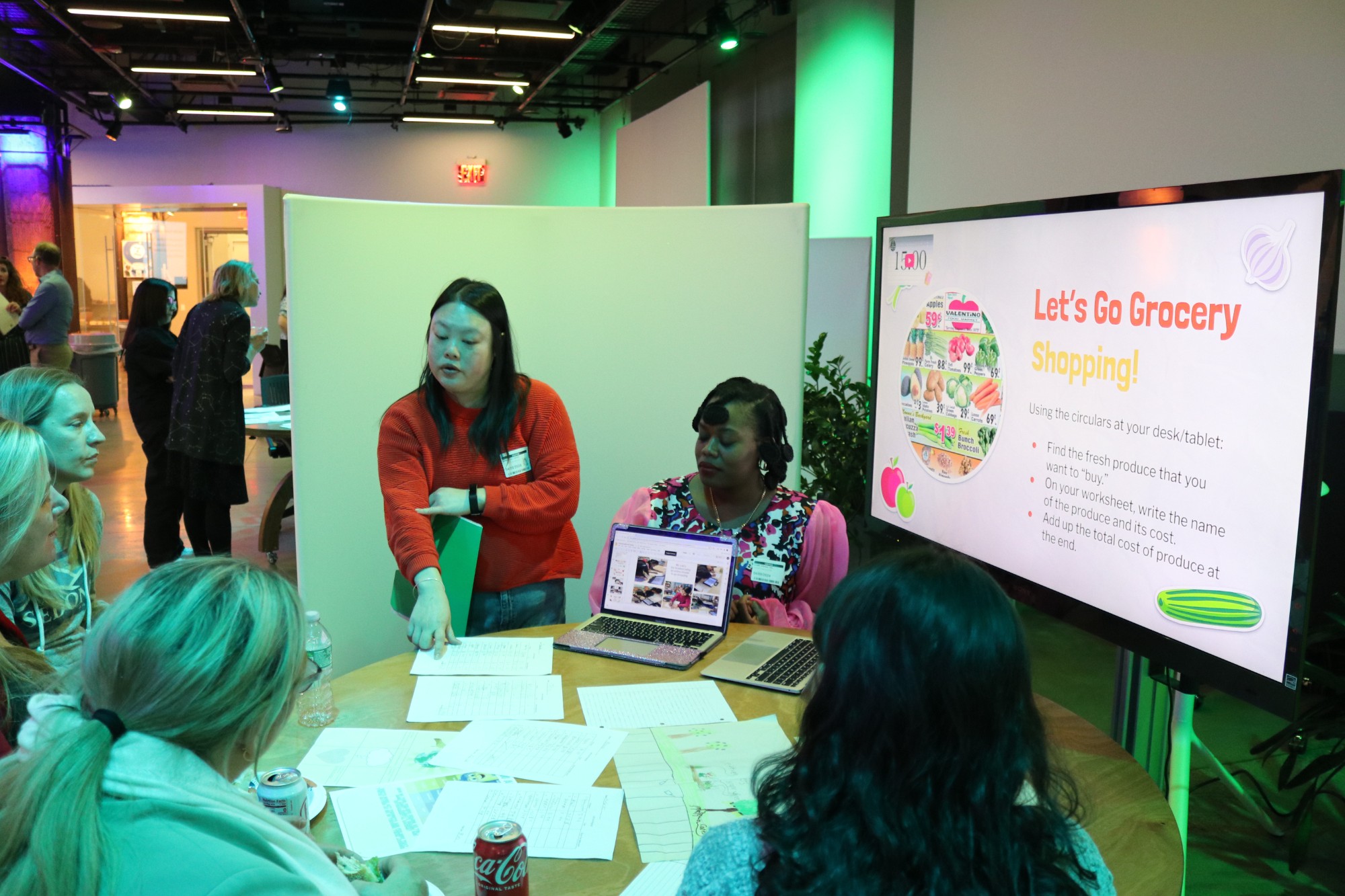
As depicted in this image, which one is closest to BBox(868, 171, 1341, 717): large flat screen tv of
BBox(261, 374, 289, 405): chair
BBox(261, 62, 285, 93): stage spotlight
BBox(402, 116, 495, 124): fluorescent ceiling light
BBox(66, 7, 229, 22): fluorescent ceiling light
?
BBox(261, 374, 289, 405): chair

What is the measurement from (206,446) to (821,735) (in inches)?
174

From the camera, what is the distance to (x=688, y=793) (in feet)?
5.22

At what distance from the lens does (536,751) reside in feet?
5.67

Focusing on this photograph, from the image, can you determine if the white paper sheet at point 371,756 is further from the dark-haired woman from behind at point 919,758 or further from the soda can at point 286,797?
the dark-haired woman from behind at point 919,758

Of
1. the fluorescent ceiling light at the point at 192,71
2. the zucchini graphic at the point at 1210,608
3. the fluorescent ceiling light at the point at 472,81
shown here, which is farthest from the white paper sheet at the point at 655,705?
the fluorescent ceiling light at the point at 192,71

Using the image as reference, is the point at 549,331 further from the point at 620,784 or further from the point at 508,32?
the point at 508,32

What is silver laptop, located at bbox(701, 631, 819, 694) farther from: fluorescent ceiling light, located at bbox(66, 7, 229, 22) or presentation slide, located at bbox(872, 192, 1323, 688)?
fluorescent ceiling light, located at bbox(66, 7, 229, 22)

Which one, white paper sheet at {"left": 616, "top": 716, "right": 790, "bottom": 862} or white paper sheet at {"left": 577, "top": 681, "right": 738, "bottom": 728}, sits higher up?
white paper sheet at {"left": 577, "top": 681, "right": 738, "bottom": 728}

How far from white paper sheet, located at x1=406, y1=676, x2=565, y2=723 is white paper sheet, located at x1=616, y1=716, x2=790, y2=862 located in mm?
141

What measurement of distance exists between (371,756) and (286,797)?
346 mm

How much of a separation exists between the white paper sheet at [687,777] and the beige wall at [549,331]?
1.49 m

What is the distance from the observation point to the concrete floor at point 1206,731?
9.11 feet

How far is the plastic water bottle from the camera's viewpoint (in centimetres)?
185

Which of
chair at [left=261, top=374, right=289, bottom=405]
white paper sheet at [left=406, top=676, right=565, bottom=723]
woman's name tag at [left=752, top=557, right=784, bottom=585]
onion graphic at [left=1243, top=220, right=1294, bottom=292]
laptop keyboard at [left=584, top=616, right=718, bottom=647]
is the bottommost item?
white paper sheet at [left=406, top=676, right=565, bottom=723]
